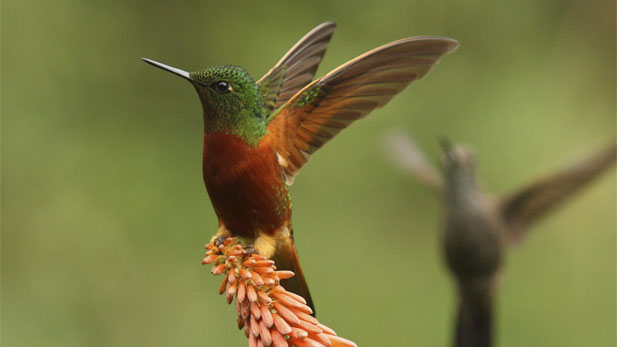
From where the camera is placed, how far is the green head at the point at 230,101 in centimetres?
56

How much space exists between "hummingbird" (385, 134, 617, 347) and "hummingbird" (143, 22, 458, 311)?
703mm

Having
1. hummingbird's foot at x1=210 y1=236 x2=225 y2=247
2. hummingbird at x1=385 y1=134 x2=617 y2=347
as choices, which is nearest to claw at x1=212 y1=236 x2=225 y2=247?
hummingbird's foot at x1=210 y1=236 x2=225 y2=247

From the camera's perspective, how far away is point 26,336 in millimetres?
1866

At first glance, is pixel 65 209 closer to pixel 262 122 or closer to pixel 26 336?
pixel 26 336

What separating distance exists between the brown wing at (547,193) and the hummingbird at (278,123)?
2.46 feet

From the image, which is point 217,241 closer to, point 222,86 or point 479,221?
point 222,86

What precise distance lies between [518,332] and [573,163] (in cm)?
120

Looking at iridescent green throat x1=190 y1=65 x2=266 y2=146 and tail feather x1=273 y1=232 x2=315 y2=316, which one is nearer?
iridescent green throat x1=190 y1=65 x2=266 y2=146

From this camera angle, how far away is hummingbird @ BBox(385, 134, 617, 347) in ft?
4.38

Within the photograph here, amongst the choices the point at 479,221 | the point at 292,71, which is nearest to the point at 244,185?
the point at 292,71

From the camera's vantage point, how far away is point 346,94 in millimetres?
652

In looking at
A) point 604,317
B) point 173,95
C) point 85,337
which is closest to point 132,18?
point 173,95

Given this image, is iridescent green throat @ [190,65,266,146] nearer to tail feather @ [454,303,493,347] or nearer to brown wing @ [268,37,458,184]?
brown wing @ [268,37,458,184]

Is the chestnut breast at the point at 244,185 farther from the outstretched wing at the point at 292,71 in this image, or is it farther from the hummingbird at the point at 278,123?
the outstretched wing at the point at 292,71
